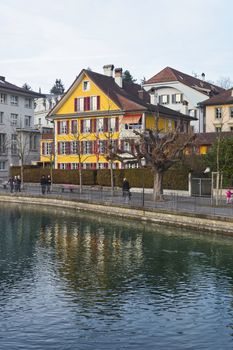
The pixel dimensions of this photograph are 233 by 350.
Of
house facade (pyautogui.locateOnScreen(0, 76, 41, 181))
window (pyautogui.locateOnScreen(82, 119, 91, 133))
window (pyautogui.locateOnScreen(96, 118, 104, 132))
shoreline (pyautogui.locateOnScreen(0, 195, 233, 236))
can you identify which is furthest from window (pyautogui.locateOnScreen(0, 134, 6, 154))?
shoreline (pyautogui.locateOnScreen(0, 195, 233, 236))

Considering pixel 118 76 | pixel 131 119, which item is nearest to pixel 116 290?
pixel 131 119

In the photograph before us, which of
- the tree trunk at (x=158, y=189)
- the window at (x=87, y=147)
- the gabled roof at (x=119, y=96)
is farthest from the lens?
the window at (x=87, y=147)

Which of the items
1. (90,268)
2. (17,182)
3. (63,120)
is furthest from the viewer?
(63,120)

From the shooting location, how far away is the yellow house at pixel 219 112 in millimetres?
75688

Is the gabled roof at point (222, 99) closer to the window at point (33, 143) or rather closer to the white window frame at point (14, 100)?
the window at point (33, 143)

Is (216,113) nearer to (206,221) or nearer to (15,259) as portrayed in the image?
(206,221)

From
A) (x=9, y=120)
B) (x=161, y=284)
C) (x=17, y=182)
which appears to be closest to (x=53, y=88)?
(x=9, y=120)

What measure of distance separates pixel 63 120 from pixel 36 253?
155ft

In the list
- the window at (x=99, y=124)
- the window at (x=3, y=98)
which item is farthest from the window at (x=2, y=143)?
the window at (x=99, y=124)

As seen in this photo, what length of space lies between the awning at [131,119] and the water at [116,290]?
32.3m

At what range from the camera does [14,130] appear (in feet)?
294

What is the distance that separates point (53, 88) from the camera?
19838cm

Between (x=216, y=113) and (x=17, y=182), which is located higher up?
(x=216, y=113)

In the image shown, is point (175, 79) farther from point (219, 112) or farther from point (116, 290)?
point (116, 290)
